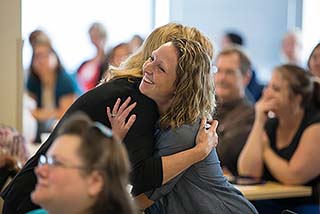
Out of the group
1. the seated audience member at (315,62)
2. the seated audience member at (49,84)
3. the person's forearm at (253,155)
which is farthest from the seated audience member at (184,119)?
the seated audience member at (49,84)

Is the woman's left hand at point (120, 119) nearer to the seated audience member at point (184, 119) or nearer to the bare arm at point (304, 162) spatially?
the seated audience member at point (184, 119)

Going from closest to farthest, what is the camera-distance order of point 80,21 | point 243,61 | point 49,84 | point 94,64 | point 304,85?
point 304,85 < point 243,61 < point 49,84 < point 94,64 < point 80,21

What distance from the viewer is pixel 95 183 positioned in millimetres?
1543

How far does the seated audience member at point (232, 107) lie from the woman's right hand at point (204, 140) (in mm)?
1352

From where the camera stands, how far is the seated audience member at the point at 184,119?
227 centimetres

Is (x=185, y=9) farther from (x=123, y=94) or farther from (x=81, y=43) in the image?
(x=123, y=94)

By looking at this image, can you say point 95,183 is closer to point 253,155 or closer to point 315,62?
point 253,155

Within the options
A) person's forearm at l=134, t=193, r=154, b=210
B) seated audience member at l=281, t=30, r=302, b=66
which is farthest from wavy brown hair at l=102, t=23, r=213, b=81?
seated audience member at l=281, t=30, r=302, b=66

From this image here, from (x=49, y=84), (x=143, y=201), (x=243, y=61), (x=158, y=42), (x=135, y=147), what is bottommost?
(x=143, y=201)

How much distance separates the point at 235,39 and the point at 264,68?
0.83m

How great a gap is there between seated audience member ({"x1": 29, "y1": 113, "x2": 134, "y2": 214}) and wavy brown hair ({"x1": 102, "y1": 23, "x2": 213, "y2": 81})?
0.80 meters

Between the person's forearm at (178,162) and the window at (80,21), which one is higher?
the window at (80,21)

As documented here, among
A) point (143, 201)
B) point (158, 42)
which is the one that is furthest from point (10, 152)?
point (158, 42)

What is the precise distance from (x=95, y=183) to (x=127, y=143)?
2.37 feet
